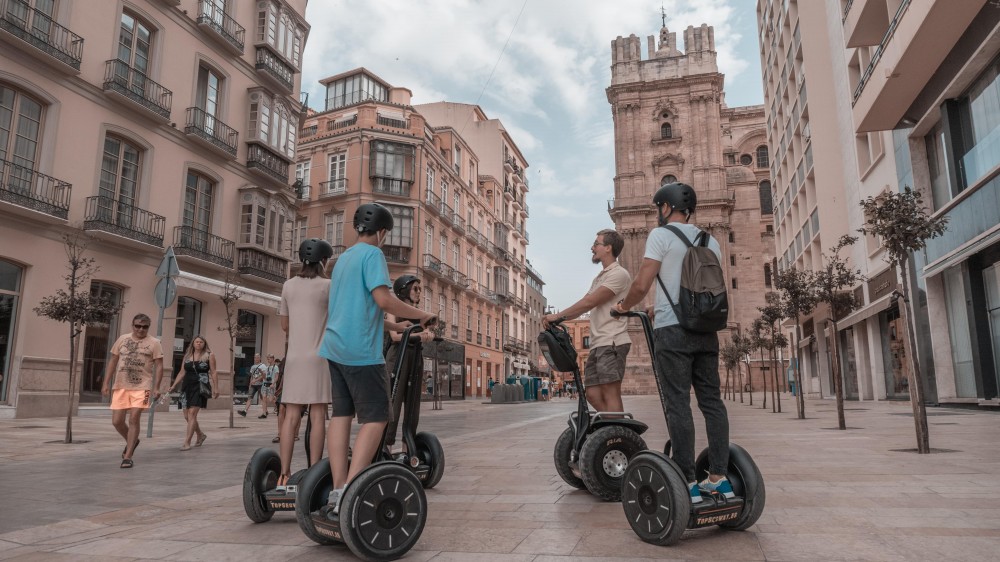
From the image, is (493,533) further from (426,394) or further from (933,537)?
(426,394)

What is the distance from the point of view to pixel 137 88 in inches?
712

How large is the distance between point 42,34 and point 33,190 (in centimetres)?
378

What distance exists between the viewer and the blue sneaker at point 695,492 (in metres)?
3.22

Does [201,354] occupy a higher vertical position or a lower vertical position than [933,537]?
higher

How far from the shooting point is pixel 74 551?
3484mm

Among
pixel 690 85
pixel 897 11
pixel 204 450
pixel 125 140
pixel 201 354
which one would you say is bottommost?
pixel 204 450

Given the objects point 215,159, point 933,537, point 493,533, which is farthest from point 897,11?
point 215,159

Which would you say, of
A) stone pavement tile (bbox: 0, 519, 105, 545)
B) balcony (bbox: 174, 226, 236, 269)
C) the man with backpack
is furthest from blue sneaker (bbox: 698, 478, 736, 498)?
balcony (bbox: 174, 226, 236, 269)

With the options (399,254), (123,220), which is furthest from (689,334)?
(399,254)

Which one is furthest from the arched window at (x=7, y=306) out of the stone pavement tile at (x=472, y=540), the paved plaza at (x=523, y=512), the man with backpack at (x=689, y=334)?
the man with backpack at (x=689, y=334)

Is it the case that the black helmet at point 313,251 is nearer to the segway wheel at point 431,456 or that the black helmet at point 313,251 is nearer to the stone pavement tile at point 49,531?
the segway wheel at point 431,456

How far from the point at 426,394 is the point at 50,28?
25.8 metres

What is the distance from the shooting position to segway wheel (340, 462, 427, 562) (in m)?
3.01

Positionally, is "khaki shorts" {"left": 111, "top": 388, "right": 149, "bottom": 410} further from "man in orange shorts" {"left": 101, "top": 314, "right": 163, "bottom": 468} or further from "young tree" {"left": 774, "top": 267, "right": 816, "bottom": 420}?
"young tree" {"left": 774, "top": 267, "right": 816, "bottom": 420}
